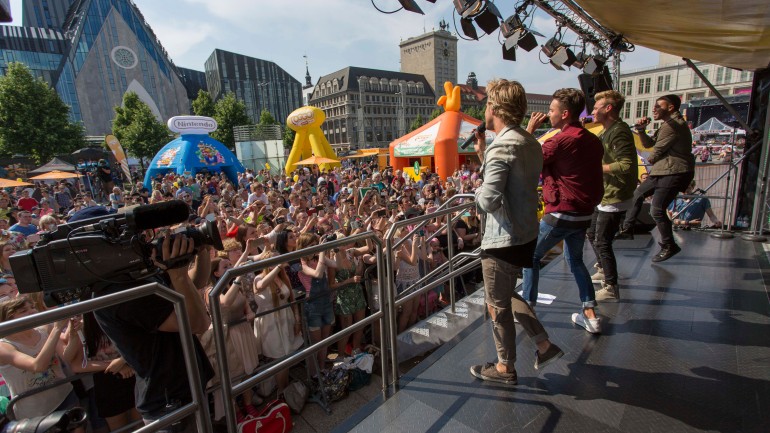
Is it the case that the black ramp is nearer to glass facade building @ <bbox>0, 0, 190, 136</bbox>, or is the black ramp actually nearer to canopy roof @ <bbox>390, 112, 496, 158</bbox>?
canopy roof @ <bbox>390, 112, 496, 158</bbox>

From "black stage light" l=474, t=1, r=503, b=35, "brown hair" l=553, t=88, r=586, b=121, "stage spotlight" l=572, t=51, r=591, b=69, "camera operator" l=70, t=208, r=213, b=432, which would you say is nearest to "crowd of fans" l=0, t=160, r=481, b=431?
"camera operator" l=70, t=208, r=213, b=432

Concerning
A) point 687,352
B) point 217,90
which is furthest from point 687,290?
point 217,90

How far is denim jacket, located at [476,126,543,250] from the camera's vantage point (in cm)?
198

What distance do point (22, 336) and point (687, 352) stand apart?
4.62 m

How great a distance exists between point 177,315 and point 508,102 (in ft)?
6.63

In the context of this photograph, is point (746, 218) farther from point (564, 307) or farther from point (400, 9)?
point (400, 9)

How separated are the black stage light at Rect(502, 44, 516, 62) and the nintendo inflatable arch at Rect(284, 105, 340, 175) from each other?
50.3 ft

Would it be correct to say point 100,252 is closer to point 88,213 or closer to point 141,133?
point 88,213

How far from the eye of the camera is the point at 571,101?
8.61 ft

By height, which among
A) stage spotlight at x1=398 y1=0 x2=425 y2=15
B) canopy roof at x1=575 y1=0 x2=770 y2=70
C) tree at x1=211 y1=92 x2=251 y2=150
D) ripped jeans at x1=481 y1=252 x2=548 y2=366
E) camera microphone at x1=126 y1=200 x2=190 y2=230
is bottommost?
ripped jeans at x1=481 y1=252 x2=548 y2=366

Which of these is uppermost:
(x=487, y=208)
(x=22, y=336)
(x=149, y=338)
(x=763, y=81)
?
(x=763, y=81)

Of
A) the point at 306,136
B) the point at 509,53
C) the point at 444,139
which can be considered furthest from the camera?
the point at 306,136

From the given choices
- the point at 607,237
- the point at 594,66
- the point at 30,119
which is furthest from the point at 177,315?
the point at 30,119

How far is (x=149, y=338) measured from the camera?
1768 mm
